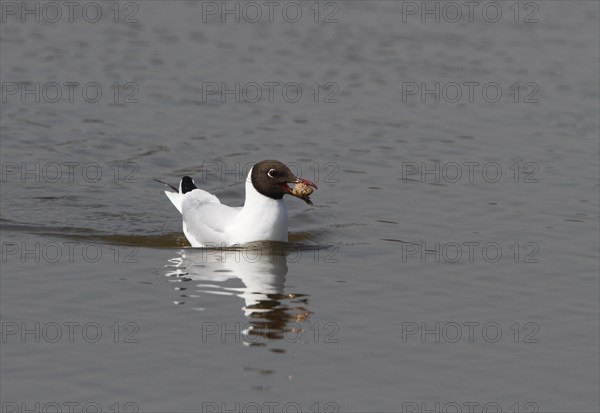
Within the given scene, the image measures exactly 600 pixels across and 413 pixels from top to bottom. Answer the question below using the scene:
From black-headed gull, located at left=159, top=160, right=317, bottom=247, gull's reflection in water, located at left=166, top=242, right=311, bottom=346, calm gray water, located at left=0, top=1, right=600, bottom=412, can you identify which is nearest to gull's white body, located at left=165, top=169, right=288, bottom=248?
black-headed gull, located at left=159, top=160, right=317, bottom=247

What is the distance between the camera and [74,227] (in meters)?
17.2

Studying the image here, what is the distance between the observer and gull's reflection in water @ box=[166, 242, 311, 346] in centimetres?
1277

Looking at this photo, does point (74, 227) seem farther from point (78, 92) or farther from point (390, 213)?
point (78, 92)

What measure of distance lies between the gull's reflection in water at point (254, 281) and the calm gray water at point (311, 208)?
5 cm

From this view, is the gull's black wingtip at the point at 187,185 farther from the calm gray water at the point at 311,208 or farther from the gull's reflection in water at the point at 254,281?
the gull's reflection in water at the point at 254,281

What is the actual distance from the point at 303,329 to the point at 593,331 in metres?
2.84

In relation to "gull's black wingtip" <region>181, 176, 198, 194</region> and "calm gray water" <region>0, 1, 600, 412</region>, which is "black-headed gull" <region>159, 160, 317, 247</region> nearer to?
"calm gray water" <region>0, 1, 600, 412</region>

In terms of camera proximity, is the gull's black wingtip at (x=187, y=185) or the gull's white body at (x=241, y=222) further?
the gull's black wingtip at (x=187, y=185)

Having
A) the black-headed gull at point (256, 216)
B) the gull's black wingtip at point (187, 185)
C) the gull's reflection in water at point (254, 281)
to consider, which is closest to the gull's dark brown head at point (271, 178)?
the black-headed gull at point (256, 216)

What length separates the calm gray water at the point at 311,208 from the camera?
11.4m

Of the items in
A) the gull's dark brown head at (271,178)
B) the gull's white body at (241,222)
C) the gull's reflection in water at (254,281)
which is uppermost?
the gull's dark brown head at (271,178)

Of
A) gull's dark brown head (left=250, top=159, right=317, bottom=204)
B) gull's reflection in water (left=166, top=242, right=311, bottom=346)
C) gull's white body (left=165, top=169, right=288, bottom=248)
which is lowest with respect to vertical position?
gull's reflection in water (left=166, top=242, right=311, bottom=346)

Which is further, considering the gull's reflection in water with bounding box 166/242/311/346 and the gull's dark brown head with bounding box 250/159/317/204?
the gull's dark brown head with bounding box 250/159/317/204

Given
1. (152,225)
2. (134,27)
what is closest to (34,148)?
(152,225)
